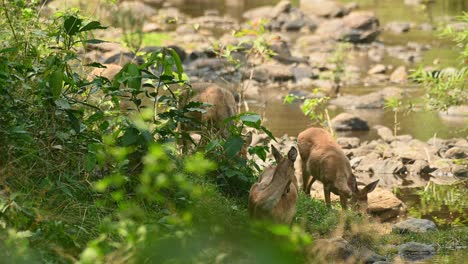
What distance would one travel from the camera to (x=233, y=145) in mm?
7477

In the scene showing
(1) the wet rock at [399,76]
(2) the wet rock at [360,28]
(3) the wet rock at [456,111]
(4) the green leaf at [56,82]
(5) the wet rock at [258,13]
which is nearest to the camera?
(4) the green leaf at [56,82]

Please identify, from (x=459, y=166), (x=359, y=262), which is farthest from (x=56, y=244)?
(x=459, y=166)

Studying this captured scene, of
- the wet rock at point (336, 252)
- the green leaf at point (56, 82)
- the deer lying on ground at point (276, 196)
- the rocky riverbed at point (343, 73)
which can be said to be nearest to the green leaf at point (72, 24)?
the green leaf at point (56, 82)

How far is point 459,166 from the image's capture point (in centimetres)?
1334

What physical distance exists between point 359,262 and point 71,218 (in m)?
2.51

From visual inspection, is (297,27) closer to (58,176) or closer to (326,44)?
(326,44)

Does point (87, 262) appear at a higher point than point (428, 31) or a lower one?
higher

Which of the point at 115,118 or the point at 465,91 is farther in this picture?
the point at 465,91

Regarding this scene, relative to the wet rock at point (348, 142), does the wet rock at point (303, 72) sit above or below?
above

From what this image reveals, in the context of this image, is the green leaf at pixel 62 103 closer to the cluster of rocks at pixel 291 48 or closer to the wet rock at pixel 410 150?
the wet rock at pixel 410 150

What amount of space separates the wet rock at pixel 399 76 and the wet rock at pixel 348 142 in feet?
20.8

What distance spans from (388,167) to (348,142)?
5.09 feet

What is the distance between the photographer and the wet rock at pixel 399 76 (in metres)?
21.2

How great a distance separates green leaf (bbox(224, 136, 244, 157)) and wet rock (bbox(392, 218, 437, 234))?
280 cm
